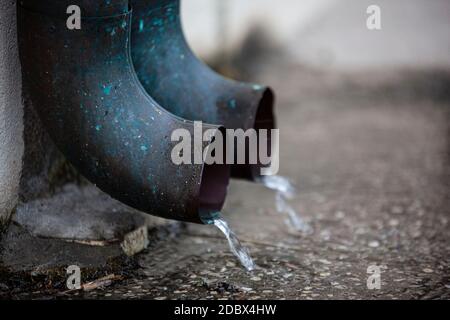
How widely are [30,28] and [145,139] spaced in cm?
53

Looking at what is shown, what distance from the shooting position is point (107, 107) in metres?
2.18

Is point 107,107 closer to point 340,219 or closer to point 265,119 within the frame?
point 265,119

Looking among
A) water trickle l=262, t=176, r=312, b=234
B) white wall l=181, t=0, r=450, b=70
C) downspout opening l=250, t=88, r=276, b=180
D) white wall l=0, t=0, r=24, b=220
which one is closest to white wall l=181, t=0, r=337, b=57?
white wall l=181, t=0, r=450, b=70

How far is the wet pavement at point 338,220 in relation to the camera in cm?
233

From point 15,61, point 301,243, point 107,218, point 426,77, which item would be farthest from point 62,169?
point 426,77

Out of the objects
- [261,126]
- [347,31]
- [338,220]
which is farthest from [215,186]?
[347,31]

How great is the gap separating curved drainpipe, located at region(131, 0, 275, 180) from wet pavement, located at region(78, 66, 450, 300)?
0.39m

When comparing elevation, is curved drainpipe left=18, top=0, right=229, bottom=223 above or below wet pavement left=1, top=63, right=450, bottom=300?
above

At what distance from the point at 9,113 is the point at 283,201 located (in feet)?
4.13

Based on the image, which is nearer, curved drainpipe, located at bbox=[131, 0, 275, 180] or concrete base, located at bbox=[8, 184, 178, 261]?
concrete base, located at bbox=[8, 184, 178, 261]

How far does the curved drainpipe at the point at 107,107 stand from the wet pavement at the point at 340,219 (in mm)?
348

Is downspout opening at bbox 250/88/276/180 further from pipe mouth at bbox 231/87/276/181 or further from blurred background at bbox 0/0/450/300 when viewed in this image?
blurred background at bbox 0/0/450/300

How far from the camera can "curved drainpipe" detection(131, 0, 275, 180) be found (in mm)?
2523
